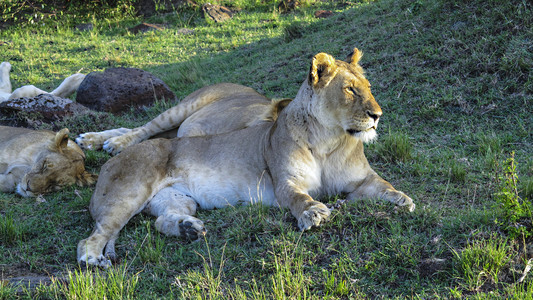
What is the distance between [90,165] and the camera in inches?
245

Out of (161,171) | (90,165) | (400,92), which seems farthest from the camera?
(400,92)

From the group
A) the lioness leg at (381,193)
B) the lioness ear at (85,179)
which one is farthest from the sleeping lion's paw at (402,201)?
the lioness ear at (85,179)

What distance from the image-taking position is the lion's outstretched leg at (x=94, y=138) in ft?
21.2

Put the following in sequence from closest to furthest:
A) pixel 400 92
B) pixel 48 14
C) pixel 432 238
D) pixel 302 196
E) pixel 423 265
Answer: pixel 423 265
pixel 432 238
pixel 302 196
pixel 400 92
pixel 48 14

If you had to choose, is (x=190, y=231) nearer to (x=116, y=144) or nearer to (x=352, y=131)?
(x=352, y=131)

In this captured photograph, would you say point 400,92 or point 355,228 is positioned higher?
point 355,228

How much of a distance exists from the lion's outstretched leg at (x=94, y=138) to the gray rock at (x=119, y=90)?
3.85 feet

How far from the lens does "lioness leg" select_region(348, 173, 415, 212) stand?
3957mm

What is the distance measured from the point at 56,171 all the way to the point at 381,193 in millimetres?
3130

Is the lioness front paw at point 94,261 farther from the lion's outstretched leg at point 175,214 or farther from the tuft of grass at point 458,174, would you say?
the tuft of grass at point 458,174

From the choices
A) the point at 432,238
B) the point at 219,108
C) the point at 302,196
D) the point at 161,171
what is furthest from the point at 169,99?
the point at 432,238

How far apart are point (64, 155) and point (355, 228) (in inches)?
124

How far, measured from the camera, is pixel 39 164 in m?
5.36

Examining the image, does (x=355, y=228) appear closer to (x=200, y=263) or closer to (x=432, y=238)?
(x=432, y=238)
